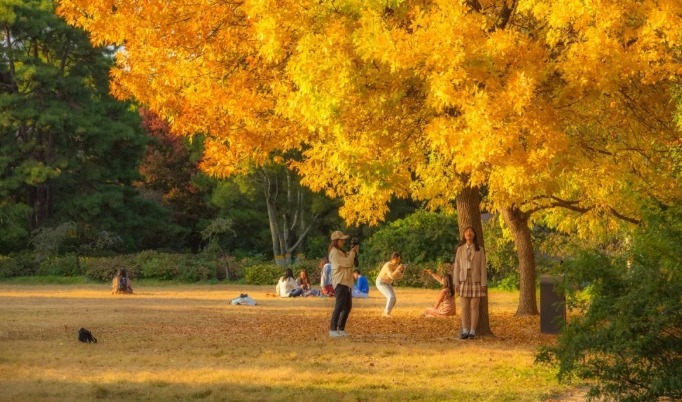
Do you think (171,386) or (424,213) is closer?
(171,386)

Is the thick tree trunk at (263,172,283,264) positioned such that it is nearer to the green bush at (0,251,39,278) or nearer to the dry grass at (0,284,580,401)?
the green bush at (0,251,39,278)

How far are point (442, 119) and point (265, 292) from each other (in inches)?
833

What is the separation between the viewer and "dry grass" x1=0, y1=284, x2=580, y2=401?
37.8ft

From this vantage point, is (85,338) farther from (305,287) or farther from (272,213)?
(272,213)

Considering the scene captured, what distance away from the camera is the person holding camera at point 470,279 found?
1811 cm

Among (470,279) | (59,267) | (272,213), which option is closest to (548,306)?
(470,279)

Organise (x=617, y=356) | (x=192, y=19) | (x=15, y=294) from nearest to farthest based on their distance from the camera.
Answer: (x=617, y=356), (x=192, y=19), (x=15, y=294)

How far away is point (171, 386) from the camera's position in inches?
463

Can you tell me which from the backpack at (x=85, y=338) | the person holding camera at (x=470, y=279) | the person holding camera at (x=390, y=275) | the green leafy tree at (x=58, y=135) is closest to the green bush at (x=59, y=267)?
the green leafy tree at (x=58, y=135)

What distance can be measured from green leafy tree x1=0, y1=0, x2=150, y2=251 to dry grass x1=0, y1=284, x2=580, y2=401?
69.8ft

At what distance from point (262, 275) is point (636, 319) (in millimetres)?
33503

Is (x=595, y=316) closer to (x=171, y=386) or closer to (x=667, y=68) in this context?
(x=171, y=386)

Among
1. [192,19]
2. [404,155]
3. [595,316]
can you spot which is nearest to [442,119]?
[404,155]

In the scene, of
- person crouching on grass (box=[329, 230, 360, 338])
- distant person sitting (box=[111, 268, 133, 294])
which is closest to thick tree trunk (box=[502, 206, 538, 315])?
person crouching on grass (box=[329, 230, 360, 338])
